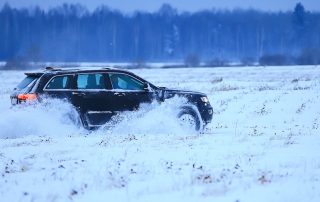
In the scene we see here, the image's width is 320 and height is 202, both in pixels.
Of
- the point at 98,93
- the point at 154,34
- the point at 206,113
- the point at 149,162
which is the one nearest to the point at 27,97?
the point at 98,93

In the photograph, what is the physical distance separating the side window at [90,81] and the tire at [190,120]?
1972mm

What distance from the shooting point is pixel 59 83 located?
500 inches

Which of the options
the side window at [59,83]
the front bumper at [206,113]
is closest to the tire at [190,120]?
the front bumper at [206,113]

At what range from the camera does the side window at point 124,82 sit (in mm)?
13172

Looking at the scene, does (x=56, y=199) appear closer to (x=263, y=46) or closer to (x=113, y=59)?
(x=113, y=59)

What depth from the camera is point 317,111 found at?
64.3ft

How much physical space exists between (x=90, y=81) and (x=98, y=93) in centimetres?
36

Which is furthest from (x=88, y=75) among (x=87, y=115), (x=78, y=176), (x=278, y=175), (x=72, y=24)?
(x=72, y=24)

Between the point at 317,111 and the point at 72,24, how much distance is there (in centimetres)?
10206

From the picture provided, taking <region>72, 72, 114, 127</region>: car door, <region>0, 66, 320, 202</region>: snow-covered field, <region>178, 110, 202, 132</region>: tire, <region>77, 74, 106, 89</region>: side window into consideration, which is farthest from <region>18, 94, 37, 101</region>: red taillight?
<region>178, 110, 202, 132</region>: tire

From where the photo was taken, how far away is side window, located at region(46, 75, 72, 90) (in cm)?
1257

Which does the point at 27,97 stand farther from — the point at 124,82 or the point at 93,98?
the point at 124,82

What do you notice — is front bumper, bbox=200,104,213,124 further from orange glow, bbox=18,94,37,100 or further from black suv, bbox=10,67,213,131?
orange glow, bbox=18,94,37,100

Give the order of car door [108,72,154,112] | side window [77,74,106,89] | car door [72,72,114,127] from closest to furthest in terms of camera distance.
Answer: car door [72,72,114,127] < side window [77,74,106,89] < car door [108,72,154,112]
